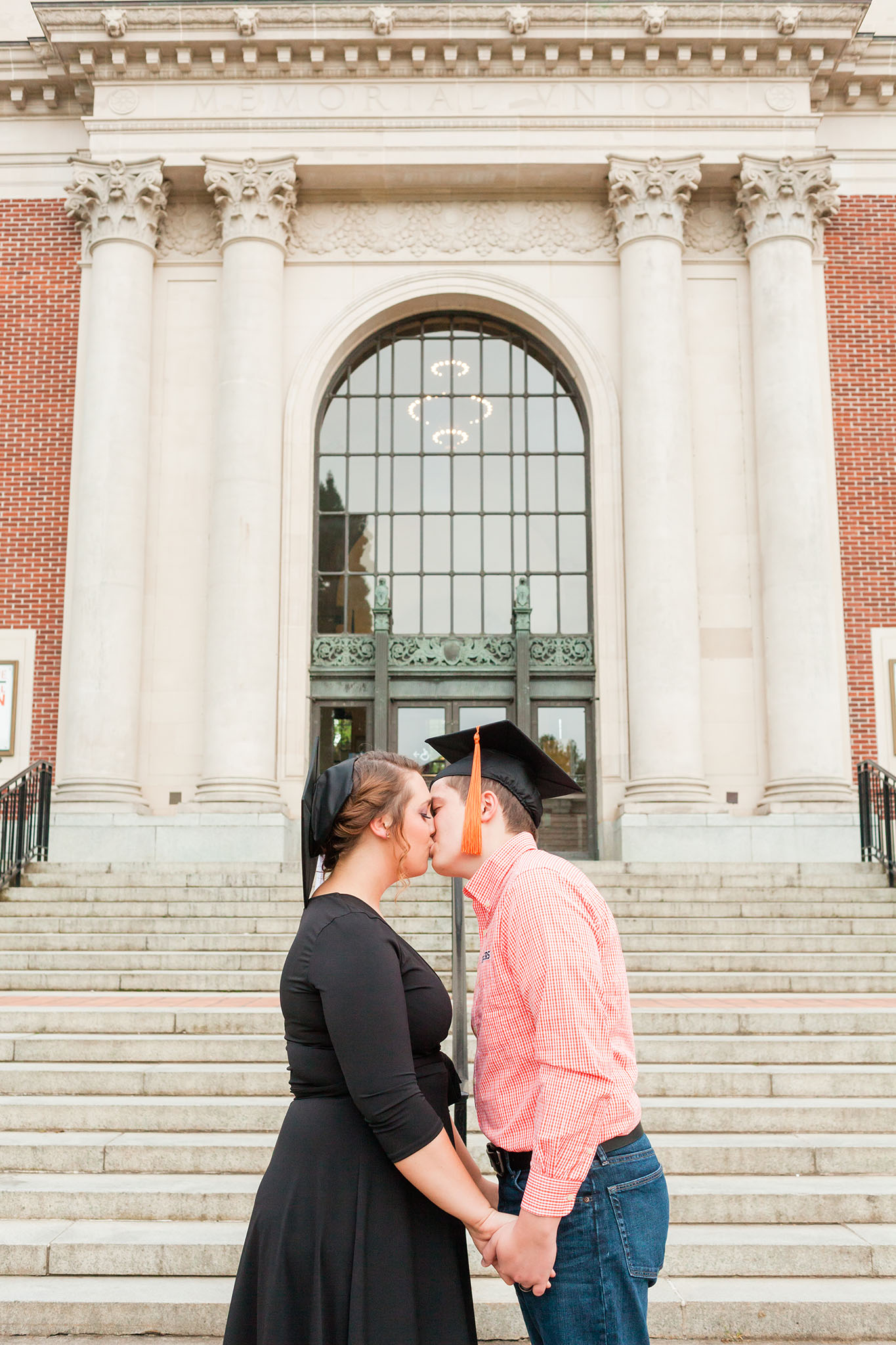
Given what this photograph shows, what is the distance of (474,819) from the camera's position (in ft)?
8.45

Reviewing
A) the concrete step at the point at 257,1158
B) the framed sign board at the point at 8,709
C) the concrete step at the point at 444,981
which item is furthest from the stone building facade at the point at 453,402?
the concrete step at the point at 257,1158

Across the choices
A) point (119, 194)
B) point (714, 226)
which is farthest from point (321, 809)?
point (714, 226)

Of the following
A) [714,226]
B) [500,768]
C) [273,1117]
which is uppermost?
[714,226]

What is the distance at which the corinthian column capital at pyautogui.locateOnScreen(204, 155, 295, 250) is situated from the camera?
16297 millimetres

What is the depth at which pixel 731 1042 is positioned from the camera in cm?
708

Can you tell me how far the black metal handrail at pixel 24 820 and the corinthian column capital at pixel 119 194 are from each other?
25.3 feet

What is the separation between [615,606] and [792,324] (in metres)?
4.70

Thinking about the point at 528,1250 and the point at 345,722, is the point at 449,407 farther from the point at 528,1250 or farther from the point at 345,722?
the point at 528,1250

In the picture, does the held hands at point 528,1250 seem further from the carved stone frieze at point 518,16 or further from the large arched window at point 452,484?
the carved stone frieze at point 518,16

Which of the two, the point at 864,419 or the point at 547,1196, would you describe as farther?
the point at 864,419

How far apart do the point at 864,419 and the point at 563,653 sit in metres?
5.68

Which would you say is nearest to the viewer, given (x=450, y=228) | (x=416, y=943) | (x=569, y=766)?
(x=416, y=943)

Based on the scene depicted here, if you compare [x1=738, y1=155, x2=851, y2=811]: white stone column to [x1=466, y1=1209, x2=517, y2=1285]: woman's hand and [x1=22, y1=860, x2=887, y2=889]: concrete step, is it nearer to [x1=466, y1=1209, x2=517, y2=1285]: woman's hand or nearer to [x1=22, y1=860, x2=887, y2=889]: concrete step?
[x1=22, y1=860, x2=887, y2=889]: concrete step

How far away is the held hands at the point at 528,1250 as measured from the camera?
7.07ft
